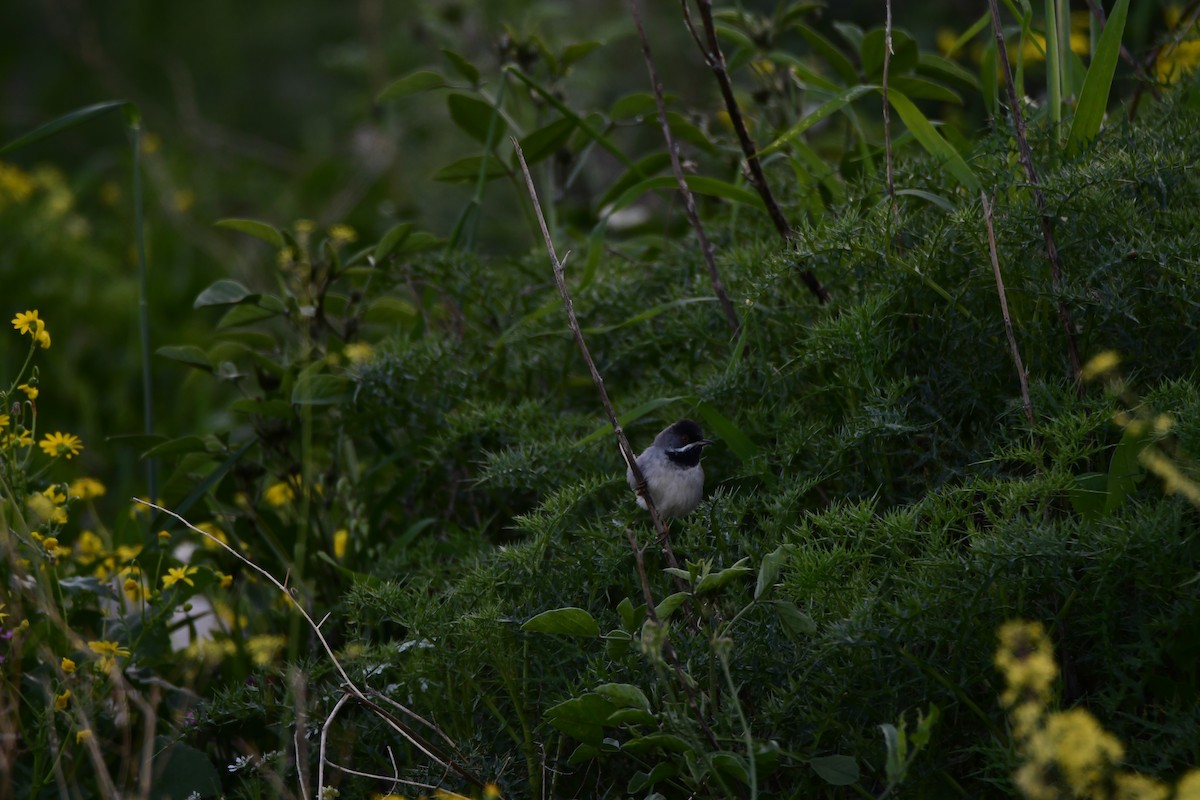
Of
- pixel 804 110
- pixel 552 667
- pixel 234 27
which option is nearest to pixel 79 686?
pixel 552 667

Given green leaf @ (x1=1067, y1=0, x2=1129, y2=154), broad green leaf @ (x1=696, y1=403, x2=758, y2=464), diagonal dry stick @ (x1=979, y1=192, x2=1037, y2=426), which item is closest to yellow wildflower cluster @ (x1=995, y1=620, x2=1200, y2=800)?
diagonal dry stick @ (x1=979, y1=192, x2=1037, y2=426)

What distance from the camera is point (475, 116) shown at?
139 inches

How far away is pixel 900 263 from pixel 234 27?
744 cm

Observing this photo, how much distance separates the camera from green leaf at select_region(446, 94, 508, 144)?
11.4 ft

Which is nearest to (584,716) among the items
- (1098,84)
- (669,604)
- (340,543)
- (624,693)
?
(624,693)

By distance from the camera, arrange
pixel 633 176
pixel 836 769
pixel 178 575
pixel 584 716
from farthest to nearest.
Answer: pixel 633 176
pixel 178 575
pixel 584 716
pixel 836 769

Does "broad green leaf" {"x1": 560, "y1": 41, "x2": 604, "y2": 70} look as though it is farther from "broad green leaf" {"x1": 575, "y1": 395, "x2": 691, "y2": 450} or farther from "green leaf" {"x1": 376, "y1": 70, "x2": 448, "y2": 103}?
"broad green leaf" {"x1": 575, "y1": 395, "x2": 691, "y2": 450}

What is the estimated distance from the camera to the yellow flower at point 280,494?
3.30 meters

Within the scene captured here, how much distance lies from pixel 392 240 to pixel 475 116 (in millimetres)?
562

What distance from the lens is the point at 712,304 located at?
308 cm

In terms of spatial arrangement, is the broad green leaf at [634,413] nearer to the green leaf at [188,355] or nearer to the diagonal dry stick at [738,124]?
the diagonal dry stick at [738,124]

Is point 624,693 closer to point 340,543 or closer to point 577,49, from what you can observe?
point 340,543

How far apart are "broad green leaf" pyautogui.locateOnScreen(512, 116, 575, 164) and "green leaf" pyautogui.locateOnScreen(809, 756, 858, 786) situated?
2.03m

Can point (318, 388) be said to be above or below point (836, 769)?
above
